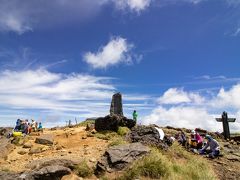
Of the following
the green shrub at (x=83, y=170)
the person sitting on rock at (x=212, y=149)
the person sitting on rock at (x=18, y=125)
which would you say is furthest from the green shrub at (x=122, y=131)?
the person sitting on rock at (x=18, y=125)

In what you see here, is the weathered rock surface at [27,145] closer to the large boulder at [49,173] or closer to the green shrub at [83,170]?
the large boulder at [49,173]

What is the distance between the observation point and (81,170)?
16531 millimetres

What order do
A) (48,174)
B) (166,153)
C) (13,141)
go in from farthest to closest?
1. (13,141)
2. (166,153)
3. (48,174)

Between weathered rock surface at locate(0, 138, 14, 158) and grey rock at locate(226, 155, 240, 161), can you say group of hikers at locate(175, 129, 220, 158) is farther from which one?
weathered rock surface at locate(0, 138, 14, 158)

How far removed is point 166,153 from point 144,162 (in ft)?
12.1

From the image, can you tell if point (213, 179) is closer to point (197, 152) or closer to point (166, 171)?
point (166, 171)

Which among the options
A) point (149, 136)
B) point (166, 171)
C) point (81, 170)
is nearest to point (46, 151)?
point (81, 170)

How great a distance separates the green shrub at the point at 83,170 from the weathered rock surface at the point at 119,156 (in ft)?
1.56

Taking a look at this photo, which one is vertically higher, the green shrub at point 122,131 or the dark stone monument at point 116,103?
the dark stone monument at point 116,103

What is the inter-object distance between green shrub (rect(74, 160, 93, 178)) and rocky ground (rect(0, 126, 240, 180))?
19 centimetres

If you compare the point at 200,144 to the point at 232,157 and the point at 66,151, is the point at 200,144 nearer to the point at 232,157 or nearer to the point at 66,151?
the point at 232,157

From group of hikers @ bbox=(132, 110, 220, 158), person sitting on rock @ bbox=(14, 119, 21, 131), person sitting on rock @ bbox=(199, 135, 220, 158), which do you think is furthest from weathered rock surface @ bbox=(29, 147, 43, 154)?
person sitting on rock @ bbox=(199, 135, 220, 158)

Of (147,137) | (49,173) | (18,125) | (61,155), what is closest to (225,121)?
(147,137)

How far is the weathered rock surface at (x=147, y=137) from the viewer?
Answer: 20547 millimetres
